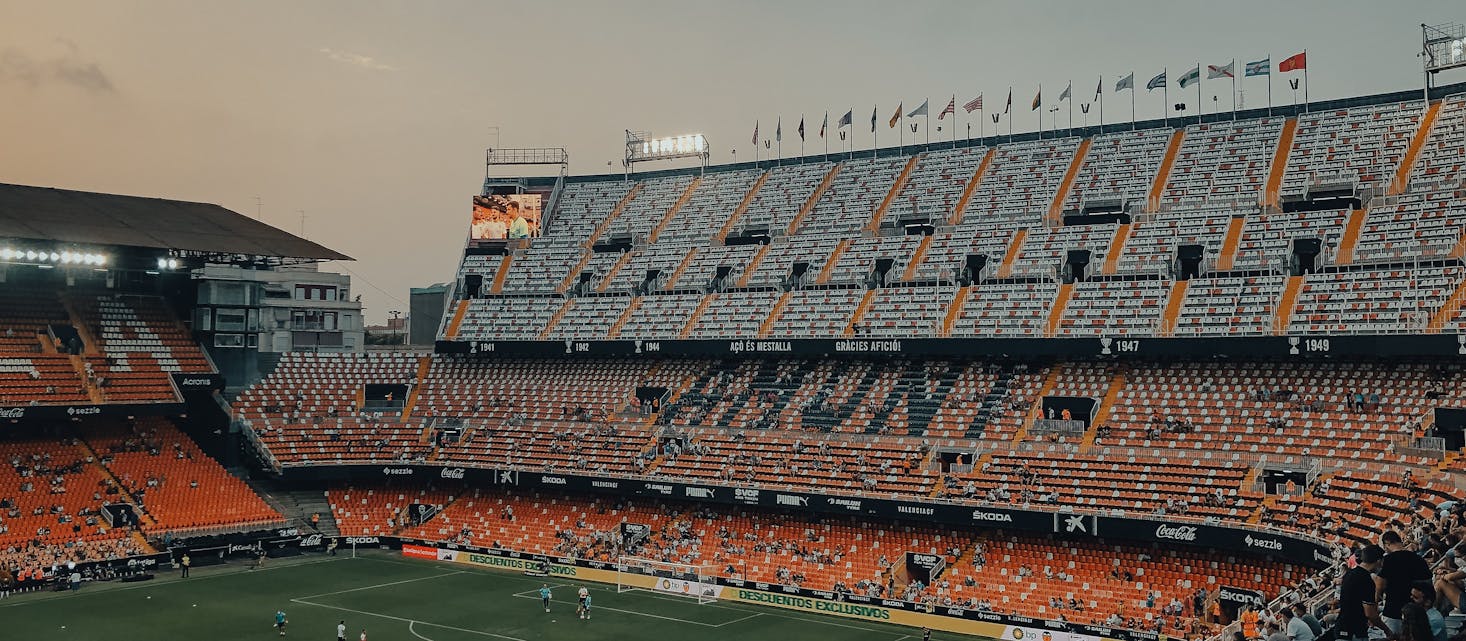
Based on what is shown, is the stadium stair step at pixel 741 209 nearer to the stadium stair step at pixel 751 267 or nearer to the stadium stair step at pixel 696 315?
the stadium stair step at pixel 751 267

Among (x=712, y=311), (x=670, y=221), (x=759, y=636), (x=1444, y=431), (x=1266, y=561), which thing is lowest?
(x=759, y=636)

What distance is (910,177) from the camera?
76812 millimetres

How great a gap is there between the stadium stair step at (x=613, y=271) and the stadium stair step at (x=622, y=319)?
3.24 metres

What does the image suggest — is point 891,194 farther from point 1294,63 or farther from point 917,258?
point 1294,63

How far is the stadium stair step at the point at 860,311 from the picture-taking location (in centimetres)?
6456

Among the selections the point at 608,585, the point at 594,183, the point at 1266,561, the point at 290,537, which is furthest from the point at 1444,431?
the point at 594,183

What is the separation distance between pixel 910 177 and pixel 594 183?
2541 cm

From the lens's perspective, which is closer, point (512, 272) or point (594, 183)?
point (512, 272)

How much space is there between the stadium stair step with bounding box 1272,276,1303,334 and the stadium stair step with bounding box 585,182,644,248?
148ft

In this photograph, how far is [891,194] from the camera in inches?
2987

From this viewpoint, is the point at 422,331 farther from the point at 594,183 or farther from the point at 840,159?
the point at 840,159

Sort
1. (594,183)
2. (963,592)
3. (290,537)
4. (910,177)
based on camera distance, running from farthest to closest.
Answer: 1. (594,183)
2. (910,177)
3. (290,537)
4. (963,592)

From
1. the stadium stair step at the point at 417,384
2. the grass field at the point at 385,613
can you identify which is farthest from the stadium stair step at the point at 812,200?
the grass field at the point at 385,613

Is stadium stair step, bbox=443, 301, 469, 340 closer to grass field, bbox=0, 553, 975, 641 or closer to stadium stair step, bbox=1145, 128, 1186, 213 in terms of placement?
grass field, bbox=0, 553, 975, 641
